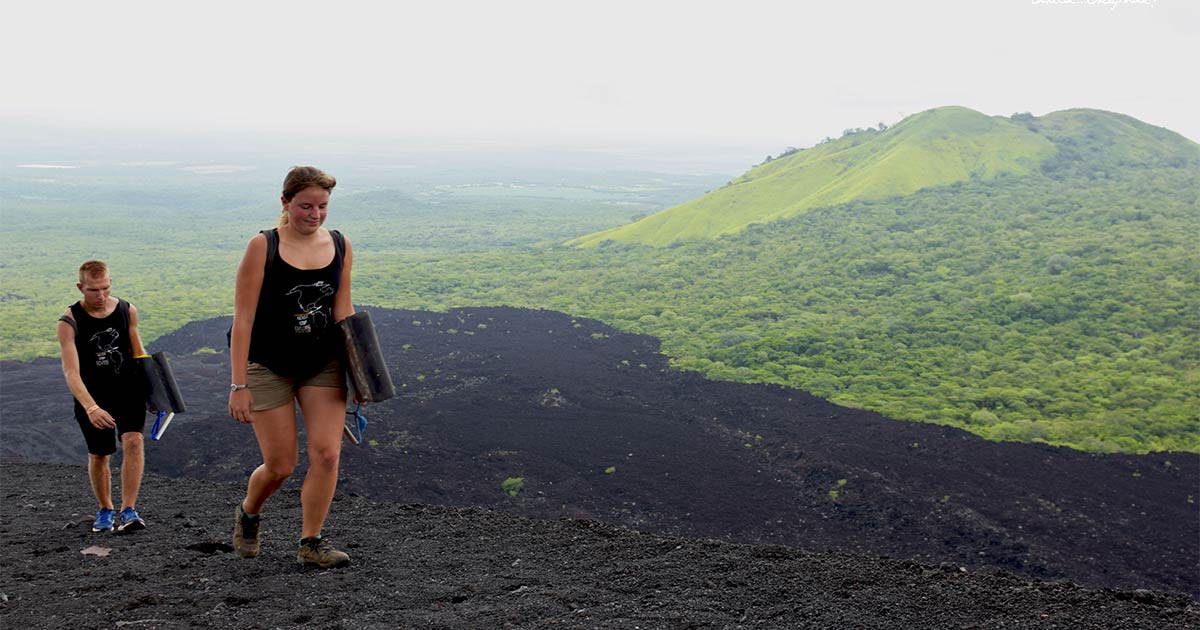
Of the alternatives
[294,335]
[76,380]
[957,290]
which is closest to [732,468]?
[76,380]

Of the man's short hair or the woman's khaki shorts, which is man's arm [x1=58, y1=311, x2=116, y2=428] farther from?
the woman's khaki shorts

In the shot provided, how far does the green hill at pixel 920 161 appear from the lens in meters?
47.5

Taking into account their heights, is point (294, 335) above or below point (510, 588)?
above

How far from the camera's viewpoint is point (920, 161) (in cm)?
5009

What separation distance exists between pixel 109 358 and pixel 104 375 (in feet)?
0.40

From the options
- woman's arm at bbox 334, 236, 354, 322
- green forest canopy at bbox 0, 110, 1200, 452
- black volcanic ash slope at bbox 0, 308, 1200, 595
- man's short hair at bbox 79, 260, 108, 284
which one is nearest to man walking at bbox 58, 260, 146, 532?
man's short hair at bbox 79, 260, 108, 284

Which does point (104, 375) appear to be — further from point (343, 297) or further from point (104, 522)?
point (343, 297)

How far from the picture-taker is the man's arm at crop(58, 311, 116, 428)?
19.6ft

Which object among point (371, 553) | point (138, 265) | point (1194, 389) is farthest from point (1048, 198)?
point (138, 265)

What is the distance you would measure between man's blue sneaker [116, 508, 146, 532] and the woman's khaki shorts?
279 centimetres

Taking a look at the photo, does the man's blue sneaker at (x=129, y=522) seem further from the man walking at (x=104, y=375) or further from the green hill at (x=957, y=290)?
the green hill at (x=957, y=290)

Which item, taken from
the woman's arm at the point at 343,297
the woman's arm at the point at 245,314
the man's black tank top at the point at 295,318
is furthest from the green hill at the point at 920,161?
the woman's arm at the point at 245,314

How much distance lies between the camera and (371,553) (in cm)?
605

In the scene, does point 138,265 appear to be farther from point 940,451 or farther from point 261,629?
point 261,629
